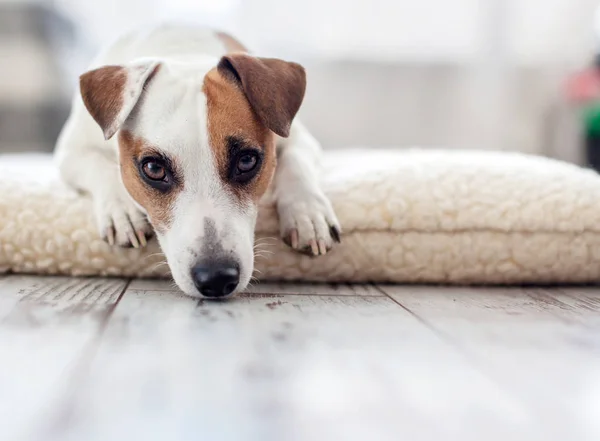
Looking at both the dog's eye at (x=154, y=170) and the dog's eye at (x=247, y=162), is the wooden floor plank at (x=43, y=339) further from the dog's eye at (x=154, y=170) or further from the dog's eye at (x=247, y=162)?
the dog's eye at (x=247, y=162)

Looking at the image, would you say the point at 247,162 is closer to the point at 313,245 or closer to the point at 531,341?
the point at 313,245

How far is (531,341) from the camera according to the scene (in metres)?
Result: 1.14

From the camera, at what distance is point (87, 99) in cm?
145

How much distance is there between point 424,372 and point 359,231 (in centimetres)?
64

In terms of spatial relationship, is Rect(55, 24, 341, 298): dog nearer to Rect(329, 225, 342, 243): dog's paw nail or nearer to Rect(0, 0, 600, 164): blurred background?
Rect(329, 225, 342, 243): dog's paw nail

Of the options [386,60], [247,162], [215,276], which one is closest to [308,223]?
[247,162]

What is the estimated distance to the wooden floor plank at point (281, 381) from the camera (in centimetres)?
77

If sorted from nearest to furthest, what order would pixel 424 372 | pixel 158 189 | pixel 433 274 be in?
1. pixel 424 372
2. pixel 158 189
3. pixel 433 274

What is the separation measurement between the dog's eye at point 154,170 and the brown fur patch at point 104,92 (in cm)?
14

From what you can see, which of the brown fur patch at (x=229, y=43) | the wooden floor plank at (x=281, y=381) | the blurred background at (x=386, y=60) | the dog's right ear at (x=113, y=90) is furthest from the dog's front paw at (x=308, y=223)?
the blurred background at (x=386, y=60)

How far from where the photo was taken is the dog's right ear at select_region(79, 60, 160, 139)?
140 centimetres

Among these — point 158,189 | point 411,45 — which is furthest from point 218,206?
point 411,45

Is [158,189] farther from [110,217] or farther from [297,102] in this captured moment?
[297,102]

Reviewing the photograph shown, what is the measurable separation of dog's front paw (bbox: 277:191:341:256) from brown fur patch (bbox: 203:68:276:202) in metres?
0.08
